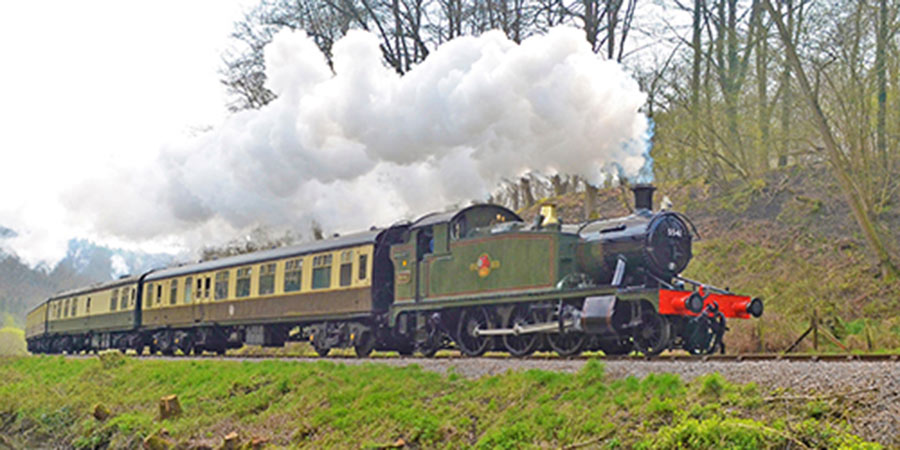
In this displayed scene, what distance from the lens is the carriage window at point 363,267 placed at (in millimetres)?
18469

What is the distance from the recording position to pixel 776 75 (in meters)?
25.7

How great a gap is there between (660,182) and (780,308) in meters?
11.6

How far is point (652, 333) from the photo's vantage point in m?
13.9

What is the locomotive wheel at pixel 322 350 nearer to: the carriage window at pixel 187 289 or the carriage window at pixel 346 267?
the carriage window at pixel 346 267

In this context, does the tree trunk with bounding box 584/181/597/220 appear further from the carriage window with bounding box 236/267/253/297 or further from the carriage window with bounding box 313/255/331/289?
the carriage window with bounding box 236/267/253/297

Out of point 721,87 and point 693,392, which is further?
point 721,87

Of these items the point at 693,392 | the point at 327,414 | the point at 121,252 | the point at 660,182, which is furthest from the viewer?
the point at 121,252

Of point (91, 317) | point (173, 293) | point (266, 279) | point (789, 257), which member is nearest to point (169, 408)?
point (266, 279)

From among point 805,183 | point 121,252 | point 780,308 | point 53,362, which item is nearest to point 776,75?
point 805,183

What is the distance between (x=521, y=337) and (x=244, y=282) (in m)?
9.83

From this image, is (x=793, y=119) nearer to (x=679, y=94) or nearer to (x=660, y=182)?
(x=679, y=94)

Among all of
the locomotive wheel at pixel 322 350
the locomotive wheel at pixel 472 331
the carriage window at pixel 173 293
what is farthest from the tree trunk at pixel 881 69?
the carriage window at pixel 173 293

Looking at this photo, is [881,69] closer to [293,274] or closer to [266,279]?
[293,274]

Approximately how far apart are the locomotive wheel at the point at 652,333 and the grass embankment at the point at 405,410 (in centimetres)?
324
